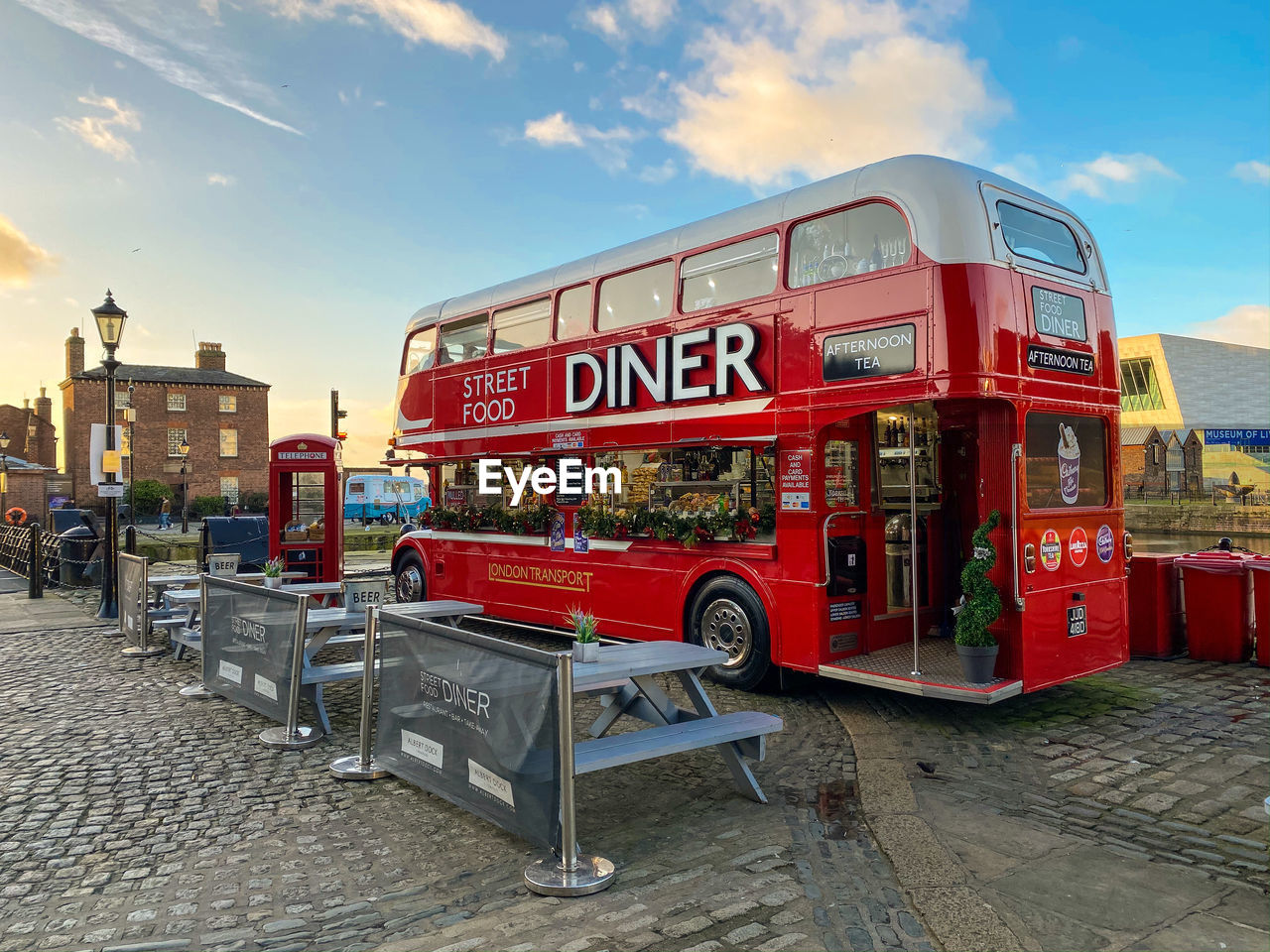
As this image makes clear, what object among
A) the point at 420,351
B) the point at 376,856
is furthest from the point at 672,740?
the point at 420,351

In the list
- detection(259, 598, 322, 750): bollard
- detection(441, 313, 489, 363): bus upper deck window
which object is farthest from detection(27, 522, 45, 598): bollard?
detection(259, 598, 322, 750): bollard

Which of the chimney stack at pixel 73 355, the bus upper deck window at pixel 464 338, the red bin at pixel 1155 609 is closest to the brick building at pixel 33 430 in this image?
the chimney stack at pixel 73 355

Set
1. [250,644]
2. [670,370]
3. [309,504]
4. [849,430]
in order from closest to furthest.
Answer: [250,644] → [849,430] → [670,370] → [309,504]

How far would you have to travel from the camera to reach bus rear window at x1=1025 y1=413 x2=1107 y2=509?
7.18m

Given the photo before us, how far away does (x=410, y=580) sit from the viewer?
1355 centimetres

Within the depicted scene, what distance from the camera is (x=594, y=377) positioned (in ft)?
32.6

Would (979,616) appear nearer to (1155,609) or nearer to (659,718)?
(659,718)

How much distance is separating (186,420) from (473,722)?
184ft

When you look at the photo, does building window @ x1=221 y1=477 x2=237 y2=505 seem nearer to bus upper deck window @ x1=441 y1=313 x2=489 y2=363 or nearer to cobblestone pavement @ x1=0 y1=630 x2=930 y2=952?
bus upper deck window @ x1=441 y1=313 x2=489 y2=363

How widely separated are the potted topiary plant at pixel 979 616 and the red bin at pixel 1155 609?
4102 millimetres

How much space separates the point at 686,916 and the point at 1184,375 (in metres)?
72.5

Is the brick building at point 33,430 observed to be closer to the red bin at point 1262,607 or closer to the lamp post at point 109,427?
the lamp post at point 109,427

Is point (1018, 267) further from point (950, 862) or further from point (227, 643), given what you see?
point (227, 643)

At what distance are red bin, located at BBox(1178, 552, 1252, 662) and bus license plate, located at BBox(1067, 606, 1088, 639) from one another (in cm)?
294
